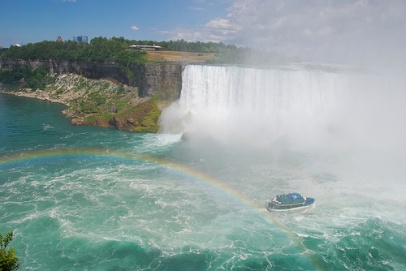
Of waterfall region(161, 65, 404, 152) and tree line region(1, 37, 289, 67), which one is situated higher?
tree line region(1, 37, 289, 67)

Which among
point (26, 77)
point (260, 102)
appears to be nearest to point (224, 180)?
point (260, 102)

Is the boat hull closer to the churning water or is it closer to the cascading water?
the churning water

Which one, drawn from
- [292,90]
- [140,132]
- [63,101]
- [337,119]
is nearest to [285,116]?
[292,90]

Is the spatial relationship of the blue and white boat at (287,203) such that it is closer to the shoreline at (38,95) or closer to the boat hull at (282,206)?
the boat hull at (282,206)

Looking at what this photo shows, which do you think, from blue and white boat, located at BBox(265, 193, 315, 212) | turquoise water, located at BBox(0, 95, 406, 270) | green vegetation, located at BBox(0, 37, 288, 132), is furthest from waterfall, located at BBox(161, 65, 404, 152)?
blue and white boat, located at BBox(265, 193, 315, 212)

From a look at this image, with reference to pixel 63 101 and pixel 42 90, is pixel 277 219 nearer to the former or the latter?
pixel 63 101

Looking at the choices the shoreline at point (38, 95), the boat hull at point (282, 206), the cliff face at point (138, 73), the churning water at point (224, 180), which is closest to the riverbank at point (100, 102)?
the shoreline at point (38, 95)
